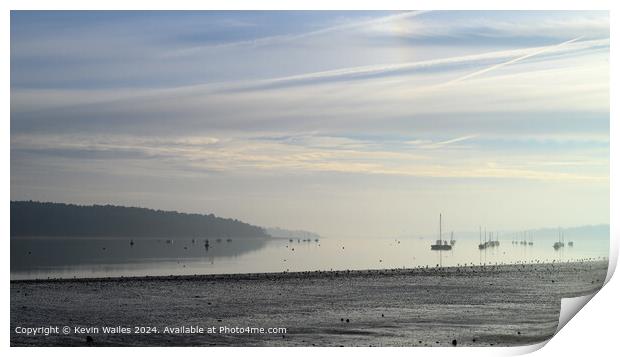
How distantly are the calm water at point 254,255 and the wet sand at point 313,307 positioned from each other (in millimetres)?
115

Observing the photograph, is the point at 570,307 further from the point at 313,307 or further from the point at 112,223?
the point at 112,223

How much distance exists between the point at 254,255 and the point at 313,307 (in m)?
0.80

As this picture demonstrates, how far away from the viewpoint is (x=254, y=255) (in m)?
8.88

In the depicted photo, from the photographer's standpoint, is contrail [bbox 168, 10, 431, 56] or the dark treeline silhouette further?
the dark treeline silhouette

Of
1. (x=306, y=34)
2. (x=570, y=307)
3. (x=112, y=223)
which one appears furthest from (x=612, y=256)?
(x=112, y=223)

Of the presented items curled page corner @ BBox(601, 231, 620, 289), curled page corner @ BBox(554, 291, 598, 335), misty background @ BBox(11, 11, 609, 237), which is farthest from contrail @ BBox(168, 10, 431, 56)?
curled page corner @ BBox(554, 291, 598, 335)

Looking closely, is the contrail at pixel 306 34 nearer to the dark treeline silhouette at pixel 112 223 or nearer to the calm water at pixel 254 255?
the dark treeline silhouette at pixel 112 223

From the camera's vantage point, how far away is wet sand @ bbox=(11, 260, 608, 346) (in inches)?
314

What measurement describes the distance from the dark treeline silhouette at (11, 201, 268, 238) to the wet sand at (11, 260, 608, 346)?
1.63 ft

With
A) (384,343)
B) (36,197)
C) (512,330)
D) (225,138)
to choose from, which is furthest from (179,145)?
(512,330)

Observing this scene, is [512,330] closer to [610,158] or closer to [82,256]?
[610,158]

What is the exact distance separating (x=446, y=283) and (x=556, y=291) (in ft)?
3.92

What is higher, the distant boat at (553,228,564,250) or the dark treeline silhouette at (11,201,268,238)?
the dark treeline silhouette at (11,201,268,238)

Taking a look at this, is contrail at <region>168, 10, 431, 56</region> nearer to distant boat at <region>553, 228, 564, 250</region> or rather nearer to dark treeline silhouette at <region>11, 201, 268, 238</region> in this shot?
dark treeline silhouette at <region>11, 201, 268, 238</region>
